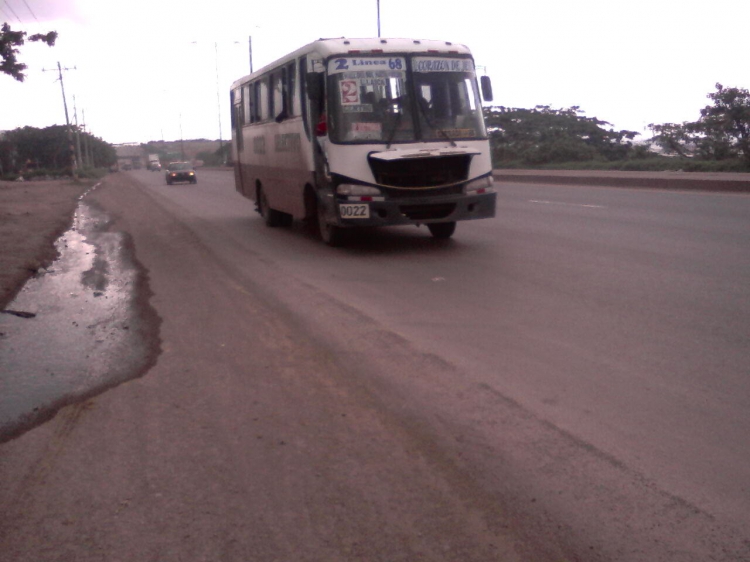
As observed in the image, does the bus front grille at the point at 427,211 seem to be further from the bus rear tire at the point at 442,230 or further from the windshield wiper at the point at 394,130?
the bus rear tire at the point at 442,230

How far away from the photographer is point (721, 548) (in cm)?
333

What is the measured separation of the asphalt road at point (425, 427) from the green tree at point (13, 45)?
12.7 m

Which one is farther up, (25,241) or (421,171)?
(421,171)

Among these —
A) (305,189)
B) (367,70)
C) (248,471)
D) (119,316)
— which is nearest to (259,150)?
(305,189)

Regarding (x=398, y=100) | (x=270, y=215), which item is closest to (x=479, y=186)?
(x=398, y=100)

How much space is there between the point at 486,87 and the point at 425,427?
8.67 m

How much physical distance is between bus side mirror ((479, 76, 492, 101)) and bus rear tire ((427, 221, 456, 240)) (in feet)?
6.95

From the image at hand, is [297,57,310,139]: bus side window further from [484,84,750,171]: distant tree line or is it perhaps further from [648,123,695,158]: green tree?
[648,123,695,158]: green tree

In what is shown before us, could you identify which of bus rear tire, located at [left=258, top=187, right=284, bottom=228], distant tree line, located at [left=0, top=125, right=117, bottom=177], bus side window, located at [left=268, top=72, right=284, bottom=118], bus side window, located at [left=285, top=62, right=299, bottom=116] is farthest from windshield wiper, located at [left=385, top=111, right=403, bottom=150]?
distant tree line, located at [left=0, top=125, right=117, bottom=177]

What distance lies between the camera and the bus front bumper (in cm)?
1159

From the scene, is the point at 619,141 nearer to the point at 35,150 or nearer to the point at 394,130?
the point at 394,130

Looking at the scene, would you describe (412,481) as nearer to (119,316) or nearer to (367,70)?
(119,316)

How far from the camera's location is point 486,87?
12.4 meters

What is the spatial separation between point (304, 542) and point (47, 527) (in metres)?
1.22
